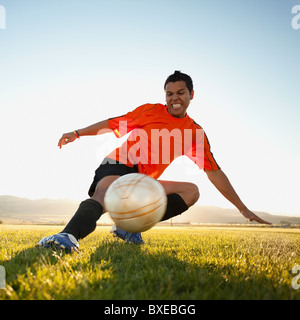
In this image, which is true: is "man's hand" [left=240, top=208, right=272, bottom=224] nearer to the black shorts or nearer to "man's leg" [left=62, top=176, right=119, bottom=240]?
the black shorts

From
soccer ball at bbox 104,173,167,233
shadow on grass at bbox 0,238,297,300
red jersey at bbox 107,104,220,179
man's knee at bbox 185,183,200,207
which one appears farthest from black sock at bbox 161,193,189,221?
shadow on grass at bbox 0,238,297,300

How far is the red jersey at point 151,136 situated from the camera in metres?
4.41

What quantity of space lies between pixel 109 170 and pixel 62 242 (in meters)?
1.45

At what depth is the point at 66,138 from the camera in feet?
13.4

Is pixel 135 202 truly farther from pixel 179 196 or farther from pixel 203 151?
pixel 203 151

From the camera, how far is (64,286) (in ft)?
5.57

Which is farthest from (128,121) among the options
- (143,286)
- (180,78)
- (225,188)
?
(143,286)

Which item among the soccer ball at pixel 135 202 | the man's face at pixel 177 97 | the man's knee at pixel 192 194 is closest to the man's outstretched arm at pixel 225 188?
the man's knee at pixel 192 194

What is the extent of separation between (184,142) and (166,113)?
64cm
